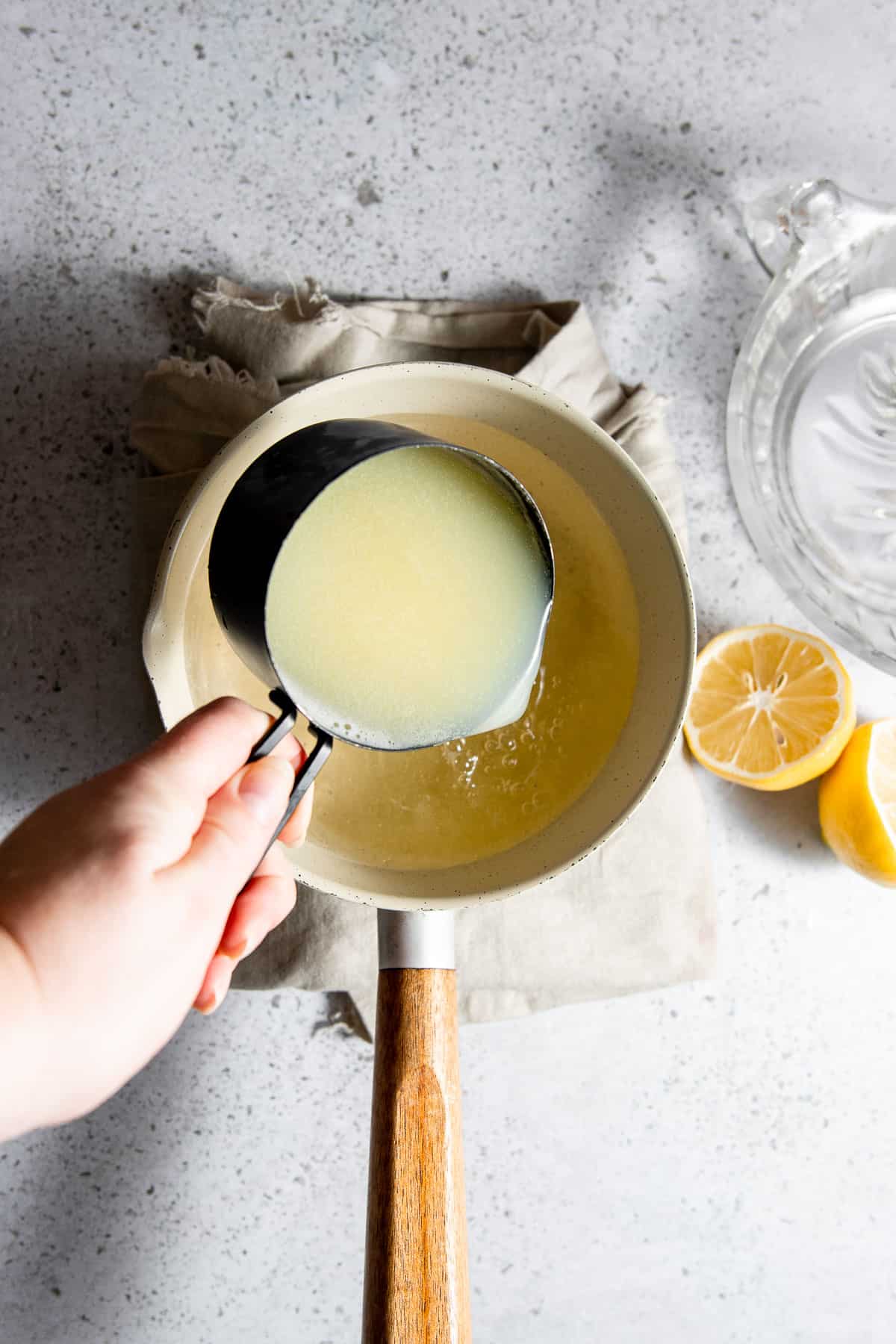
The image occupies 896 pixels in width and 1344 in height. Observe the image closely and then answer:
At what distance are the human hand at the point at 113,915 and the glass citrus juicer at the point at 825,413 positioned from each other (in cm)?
52

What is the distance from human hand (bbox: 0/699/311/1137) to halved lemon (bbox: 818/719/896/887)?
49 cm

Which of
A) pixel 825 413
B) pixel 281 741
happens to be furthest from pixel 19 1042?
pixel 825 413

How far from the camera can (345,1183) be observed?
831 mm

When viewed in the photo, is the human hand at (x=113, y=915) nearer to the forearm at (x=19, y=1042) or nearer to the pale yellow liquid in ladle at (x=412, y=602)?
the forearm at (x=19, y=1042)

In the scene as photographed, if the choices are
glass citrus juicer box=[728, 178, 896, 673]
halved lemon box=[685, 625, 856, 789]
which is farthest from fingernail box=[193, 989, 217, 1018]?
glass citrus juicer box=[728, 178, 896, 673]

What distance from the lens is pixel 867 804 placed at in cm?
77

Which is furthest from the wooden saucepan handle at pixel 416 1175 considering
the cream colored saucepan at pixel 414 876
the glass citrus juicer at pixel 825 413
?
the glass citrus juicer at pixel 825 413

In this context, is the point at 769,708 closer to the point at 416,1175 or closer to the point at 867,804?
the point at 867,804

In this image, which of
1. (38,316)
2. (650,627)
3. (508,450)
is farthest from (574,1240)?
(38,316)

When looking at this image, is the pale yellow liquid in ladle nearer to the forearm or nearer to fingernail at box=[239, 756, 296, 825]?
fingernail at box=[239, 756, 296, 825]

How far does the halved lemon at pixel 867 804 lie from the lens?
30.2 inches

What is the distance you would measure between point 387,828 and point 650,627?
8.3 inches

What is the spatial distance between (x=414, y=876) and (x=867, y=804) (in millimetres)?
344

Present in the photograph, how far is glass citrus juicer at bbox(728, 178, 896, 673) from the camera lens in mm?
808
